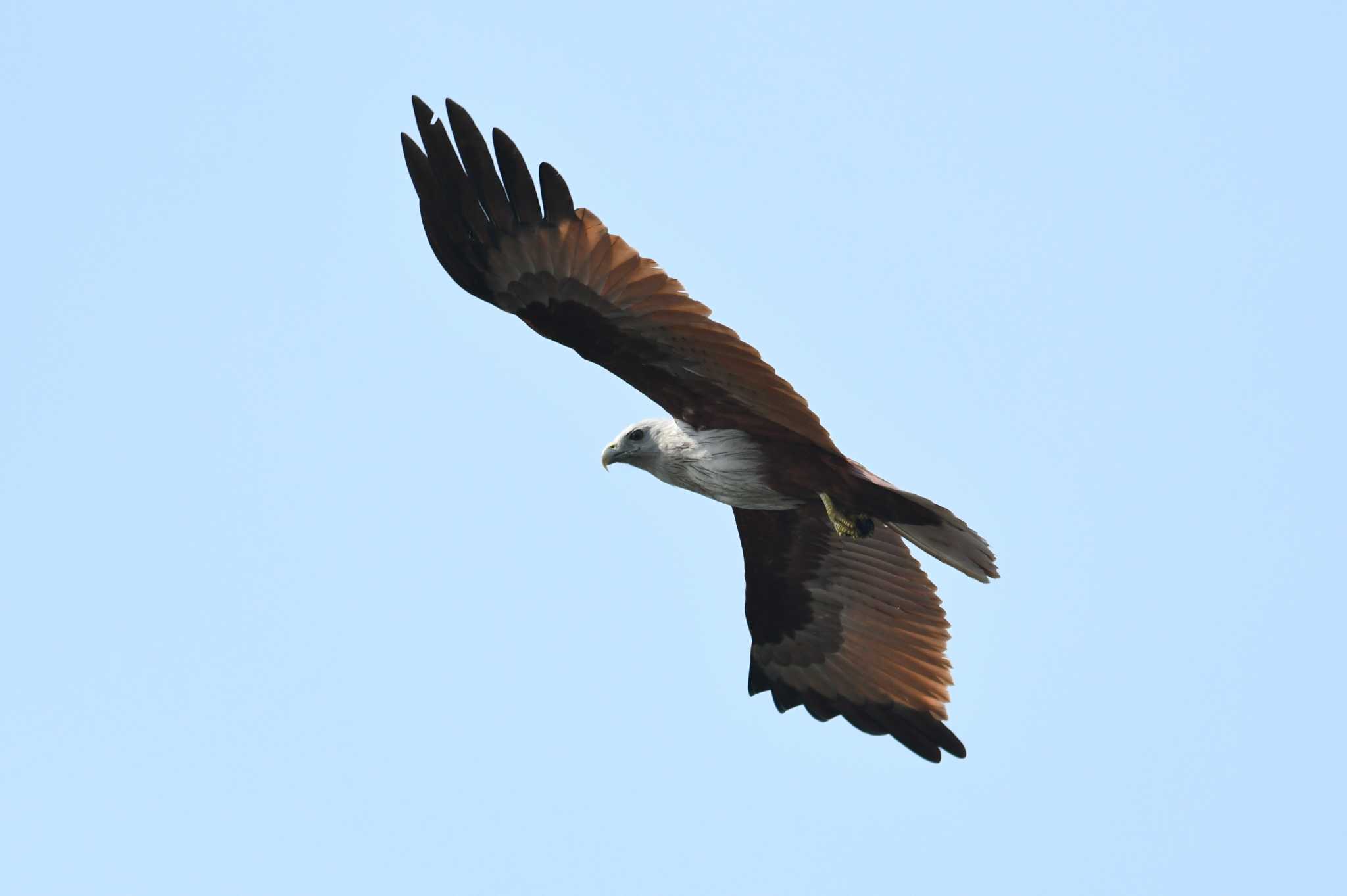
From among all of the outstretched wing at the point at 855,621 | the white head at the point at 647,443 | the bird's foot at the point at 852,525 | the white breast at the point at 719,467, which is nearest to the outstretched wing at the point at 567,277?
the white breast at the point at 719,467

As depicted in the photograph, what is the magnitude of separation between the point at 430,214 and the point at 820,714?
14.6 ft

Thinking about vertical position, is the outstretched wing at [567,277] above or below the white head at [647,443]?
above

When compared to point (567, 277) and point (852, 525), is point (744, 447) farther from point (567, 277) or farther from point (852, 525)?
point (567, 277)

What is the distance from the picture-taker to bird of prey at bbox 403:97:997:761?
8992mm

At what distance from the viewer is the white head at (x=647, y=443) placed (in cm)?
988

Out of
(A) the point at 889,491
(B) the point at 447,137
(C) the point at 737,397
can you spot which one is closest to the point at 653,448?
(C) the point at 737,397

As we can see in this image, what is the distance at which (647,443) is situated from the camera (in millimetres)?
9945

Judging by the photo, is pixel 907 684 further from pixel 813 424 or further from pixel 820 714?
pixel 813 424

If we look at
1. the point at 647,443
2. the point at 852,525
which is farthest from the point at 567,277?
the point at 852,525

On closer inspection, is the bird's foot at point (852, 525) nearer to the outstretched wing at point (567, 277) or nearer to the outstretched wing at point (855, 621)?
the outstretched wing at point (567, 277)

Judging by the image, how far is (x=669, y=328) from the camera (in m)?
9.15

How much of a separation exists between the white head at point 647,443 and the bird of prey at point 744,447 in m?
0.01

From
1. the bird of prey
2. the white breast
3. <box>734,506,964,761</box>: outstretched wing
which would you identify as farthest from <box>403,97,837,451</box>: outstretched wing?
<box>734,506,964,761</box>: outstretched wing

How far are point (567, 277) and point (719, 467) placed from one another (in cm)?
140
